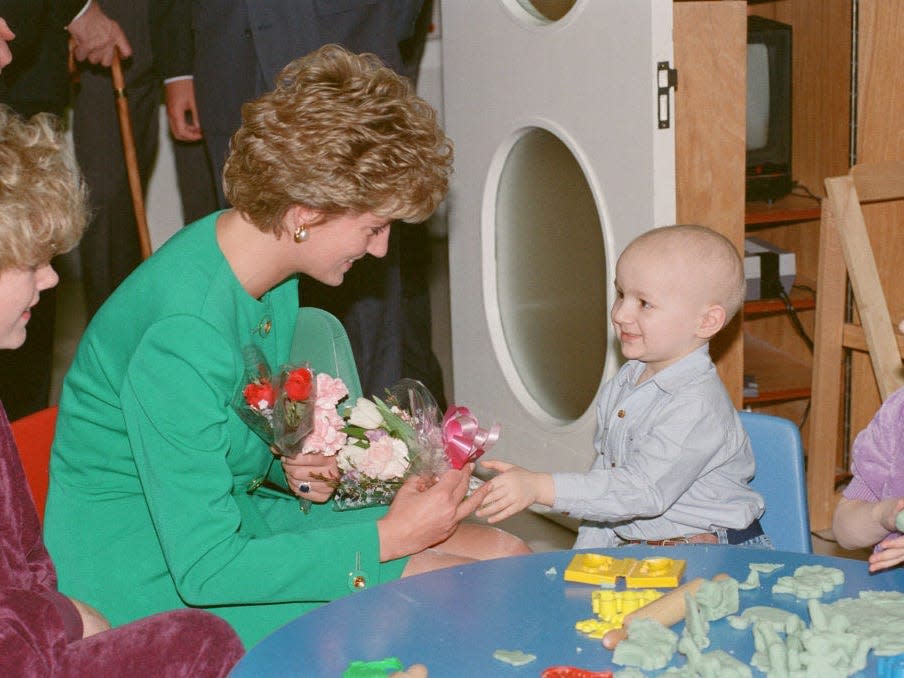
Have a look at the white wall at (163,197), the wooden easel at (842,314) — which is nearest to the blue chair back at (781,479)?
the wooden easel at (842,314)

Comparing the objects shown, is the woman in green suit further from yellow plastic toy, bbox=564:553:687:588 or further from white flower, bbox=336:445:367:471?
yellow plastic toy, bbox=564:553:687:588

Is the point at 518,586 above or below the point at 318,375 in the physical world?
below

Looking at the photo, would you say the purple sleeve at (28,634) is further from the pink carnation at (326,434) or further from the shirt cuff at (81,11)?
the shirt cuff at (81,11)

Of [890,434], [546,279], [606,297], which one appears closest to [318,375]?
[890,434]

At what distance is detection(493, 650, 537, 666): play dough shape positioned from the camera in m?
1.40

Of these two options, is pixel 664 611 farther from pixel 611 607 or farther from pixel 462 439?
pixel 462 439

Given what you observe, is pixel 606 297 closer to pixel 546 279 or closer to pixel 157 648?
pixel 546 279

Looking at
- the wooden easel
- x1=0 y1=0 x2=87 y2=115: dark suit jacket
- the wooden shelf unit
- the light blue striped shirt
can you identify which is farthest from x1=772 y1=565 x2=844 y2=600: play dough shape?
x1=0 y1=0 x2=87 y2=115: dark suit jacket

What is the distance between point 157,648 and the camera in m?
1.60

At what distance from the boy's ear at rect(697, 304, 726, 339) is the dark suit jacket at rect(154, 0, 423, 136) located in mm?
1642

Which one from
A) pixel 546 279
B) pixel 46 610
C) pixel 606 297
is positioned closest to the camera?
pixel 46 610

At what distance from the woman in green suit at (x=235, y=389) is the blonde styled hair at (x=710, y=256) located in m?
0.43

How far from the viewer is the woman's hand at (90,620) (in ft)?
5.94

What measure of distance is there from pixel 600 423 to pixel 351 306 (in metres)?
1.45
